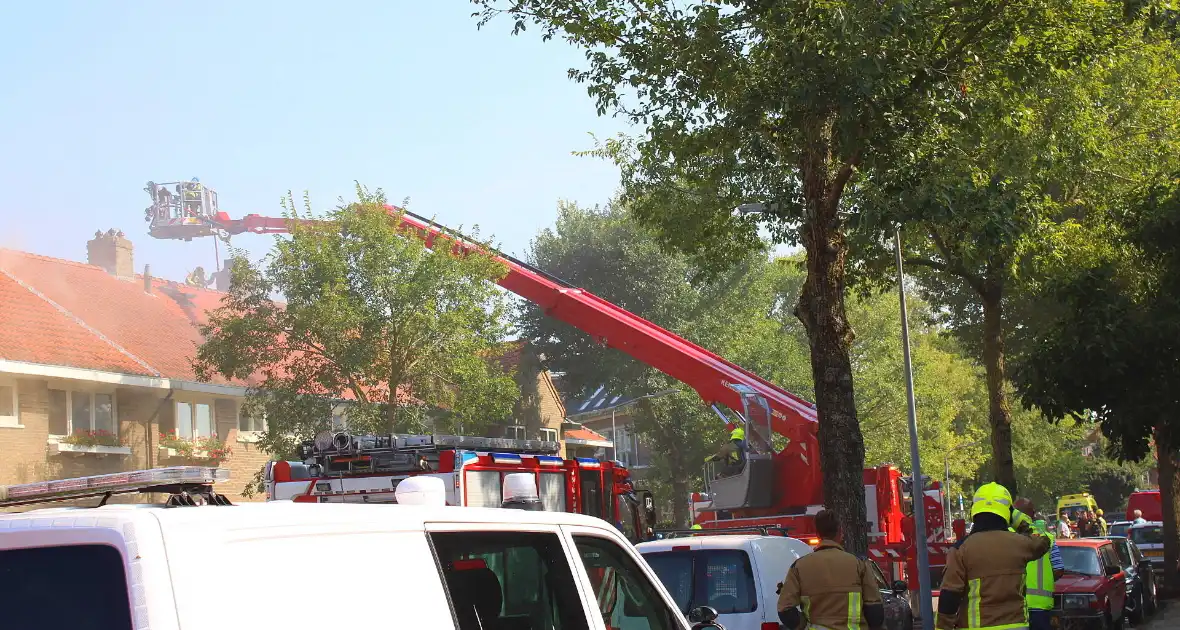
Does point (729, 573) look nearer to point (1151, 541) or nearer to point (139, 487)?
point (139, 487)

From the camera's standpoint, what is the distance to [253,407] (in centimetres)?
2816

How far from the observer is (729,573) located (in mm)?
9406

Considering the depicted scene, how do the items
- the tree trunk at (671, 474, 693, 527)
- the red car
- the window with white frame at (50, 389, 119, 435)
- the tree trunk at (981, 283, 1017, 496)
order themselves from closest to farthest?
the red car < the tree trunk at (981, 283, 1017, 496) < the window with white frame at (50, 389, 119, 435) < the tree trunk at (671, 474, 693, 527)

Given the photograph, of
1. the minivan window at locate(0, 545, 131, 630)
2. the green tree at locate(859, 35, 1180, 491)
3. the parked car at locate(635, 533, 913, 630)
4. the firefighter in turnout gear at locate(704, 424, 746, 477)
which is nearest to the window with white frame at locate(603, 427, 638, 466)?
the green tree at locate(859, 35, 1180, 491)

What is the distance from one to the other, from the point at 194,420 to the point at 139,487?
28352mm

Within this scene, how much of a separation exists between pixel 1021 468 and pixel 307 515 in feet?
202

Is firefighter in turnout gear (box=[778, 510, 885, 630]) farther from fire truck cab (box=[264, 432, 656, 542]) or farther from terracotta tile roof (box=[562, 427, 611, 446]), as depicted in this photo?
terracotta tile roof (box=[562, 427, 611, 446])

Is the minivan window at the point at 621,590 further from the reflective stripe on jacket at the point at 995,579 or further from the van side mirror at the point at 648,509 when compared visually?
the van side mirror at the point at 648,509

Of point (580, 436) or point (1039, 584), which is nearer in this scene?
point (1039, 584)

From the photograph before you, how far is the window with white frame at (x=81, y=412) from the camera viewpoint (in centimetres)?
2672

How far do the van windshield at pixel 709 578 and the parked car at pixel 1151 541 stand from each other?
20.3m

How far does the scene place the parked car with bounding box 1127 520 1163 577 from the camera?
1054 inches

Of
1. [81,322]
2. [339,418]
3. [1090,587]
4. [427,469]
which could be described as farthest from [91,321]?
[1090,587]

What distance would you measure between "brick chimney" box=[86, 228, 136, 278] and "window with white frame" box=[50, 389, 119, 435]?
38.6 feet
